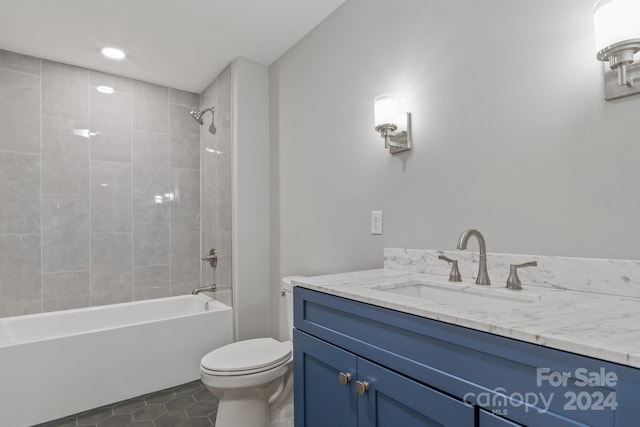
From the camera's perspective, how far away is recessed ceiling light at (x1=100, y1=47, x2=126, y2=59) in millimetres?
2486

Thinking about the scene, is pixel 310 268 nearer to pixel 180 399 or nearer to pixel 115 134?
pixel 180 399

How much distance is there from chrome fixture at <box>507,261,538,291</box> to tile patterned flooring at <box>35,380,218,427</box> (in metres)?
1.78

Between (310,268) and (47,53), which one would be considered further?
(47,53)

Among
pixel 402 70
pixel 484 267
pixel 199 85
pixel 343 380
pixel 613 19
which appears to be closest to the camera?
pixel 613 19

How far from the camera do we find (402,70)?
1633mm

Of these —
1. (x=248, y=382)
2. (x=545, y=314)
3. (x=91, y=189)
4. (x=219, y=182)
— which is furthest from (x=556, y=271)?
(x=91, y=189)

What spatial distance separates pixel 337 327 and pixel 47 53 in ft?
9.76

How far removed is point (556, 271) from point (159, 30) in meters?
2.57

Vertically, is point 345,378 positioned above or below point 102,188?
below

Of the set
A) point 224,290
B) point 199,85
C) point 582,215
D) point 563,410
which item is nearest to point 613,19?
point 582,215

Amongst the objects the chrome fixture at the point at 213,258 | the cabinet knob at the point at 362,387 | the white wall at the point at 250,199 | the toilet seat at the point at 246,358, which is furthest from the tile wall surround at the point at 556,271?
the chrome fixture at the point at 213,258

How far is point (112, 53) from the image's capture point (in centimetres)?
255

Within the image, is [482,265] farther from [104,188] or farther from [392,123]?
[104,188]

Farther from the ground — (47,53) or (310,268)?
(47,53)
